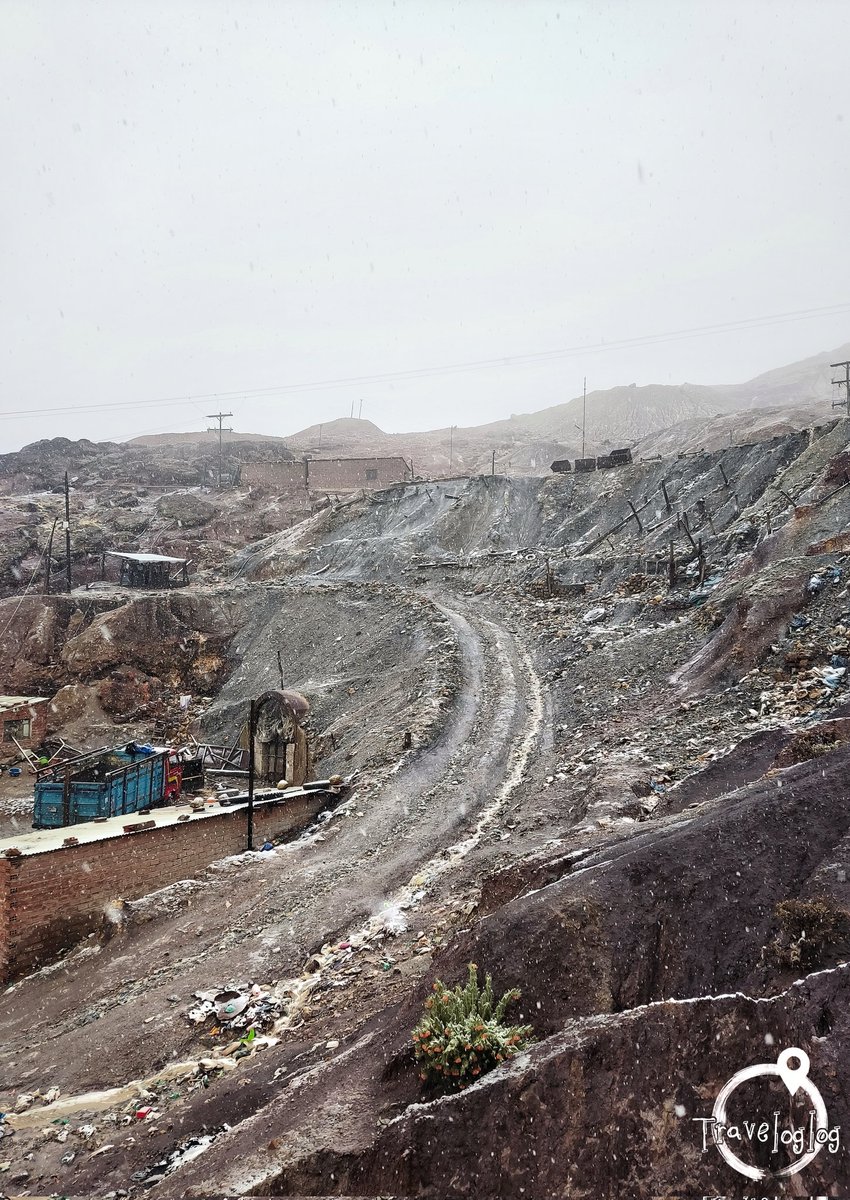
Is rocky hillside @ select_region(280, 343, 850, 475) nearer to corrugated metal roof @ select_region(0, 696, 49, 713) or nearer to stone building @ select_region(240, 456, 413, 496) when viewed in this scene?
stone building @ select_region(240, 456, 413, 496)

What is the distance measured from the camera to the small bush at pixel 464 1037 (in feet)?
17.0

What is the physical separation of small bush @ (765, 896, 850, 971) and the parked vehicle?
1660 centimetres

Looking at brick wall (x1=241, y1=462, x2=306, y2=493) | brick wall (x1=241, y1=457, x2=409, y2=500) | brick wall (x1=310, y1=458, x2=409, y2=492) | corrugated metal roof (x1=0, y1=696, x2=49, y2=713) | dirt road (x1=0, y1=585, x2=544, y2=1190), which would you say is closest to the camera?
dirt road (x1=0, y1=585, x2=544, y2=1190)

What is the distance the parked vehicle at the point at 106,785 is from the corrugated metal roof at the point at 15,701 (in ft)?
28.1

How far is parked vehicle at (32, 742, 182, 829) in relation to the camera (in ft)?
58.8

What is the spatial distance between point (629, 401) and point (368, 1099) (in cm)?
12645

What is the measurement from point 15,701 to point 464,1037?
94.0 ft

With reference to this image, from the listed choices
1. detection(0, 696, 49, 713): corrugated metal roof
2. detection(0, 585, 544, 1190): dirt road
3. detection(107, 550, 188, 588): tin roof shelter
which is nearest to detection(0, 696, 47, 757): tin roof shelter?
detection(0, 696, 49, 713): corrugated metal roof

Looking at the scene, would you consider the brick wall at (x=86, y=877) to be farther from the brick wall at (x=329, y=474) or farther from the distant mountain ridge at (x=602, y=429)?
the distant mountain ridge at (x=602, y=429)

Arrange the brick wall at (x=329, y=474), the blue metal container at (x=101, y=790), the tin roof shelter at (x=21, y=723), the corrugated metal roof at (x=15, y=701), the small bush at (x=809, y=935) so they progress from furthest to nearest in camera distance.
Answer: the brick wall at (x=329, y=474), the corrugated metal roof at (x=15, y=701), the tin roof shelter at (x=21, y=723), the blue metal container at (x=101, y=790), the small bush at (x=809, y=935)

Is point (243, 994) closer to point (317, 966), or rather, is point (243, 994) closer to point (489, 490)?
point (317, 966)

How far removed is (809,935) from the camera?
5.30 m

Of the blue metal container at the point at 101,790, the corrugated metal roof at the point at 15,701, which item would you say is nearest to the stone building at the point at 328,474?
the corrugated metal roof at the point at 15,701

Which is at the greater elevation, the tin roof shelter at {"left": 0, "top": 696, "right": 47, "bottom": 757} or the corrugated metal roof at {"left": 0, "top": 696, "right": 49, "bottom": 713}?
the corrugated metal roof at {"left": 0, "top": 696, "right": 49, "bottom": 713}
